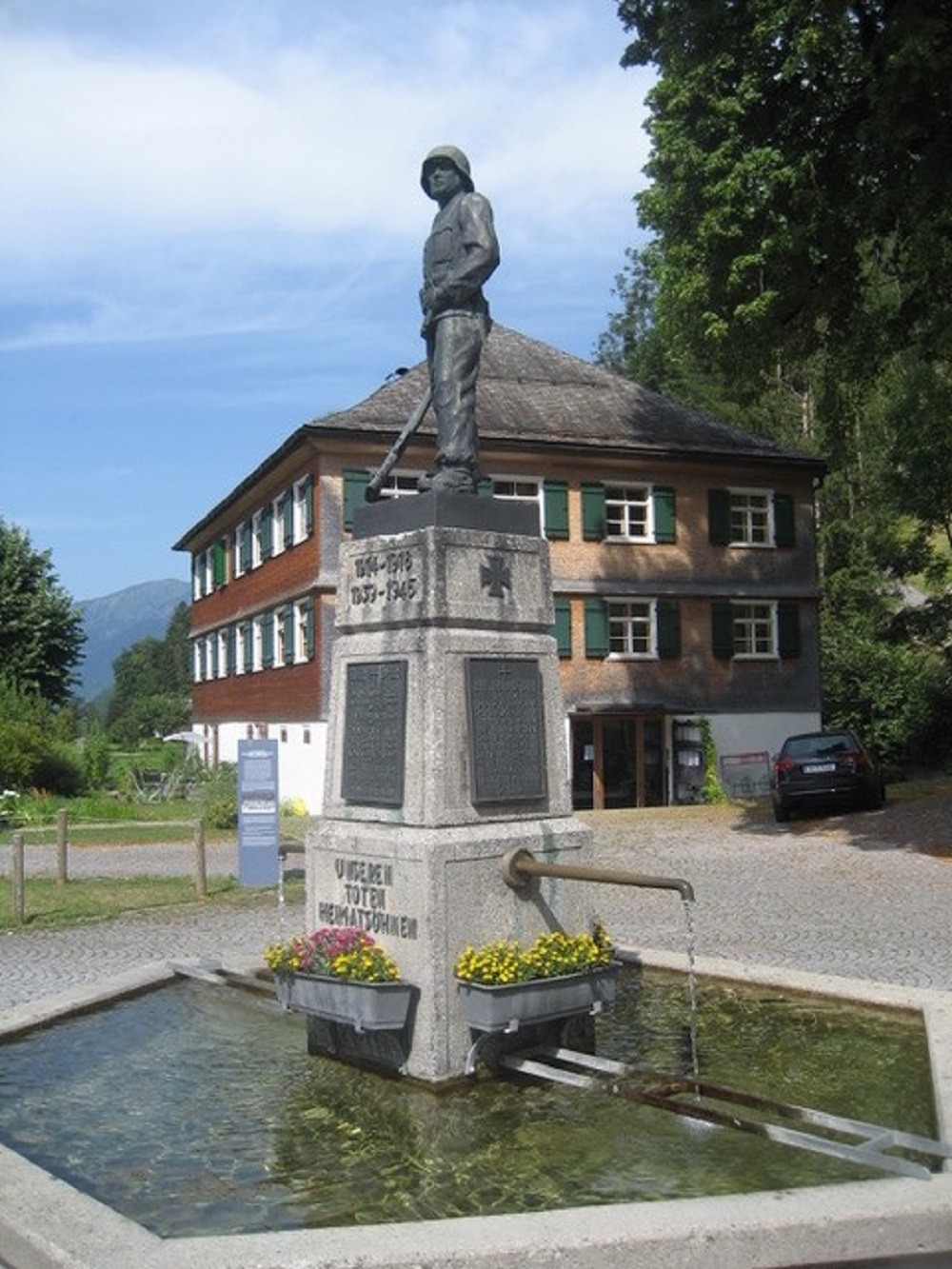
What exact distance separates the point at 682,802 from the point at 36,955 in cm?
2518

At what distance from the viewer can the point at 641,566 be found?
37.2 meters

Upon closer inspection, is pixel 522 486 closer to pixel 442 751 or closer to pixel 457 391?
pixel 457 391

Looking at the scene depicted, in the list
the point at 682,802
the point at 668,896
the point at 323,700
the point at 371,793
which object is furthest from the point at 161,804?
the point at 371,793

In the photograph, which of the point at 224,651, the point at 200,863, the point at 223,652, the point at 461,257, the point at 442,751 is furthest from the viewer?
the point at 223,652

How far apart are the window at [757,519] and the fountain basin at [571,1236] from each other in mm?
33965

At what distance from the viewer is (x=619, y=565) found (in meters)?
36.9

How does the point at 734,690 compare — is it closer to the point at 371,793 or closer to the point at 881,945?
the point at 881,945

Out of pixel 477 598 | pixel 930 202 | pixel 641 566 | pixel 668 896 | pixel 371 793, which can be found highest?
pixel 930 202

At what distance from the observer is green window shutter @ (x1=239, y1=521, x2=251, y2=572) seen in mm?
42938

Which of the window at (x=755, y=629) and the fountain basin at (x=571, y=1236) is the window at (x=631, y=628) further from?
the fountain basin at (x=571, y=1236)

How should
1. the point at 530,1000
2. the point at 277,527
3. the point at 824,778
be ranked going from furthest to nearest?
the point at 277,527 < the point at 824,778 < the point at 530,1000

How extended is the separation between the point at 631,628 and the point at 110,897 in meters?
21.6

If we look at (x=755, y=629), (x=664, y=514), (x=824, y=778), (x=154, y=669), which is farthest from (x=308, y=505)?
(x=154, y=669)

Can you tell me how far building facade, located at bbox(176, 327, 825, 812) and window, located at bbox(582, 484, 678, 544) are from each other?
0.05 metres
